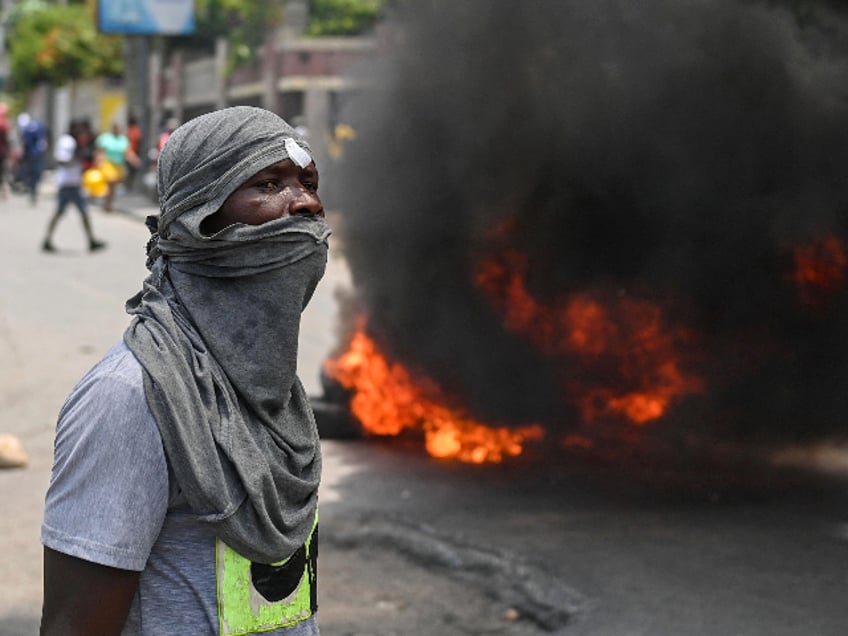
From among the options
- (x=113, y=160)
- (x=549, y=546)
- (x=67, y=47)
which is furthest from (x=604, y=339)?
(x=67, y=47)

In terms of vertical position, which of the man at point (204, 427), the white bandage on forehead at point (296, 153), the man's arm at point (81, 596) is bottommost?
the man's arm at point (81, 596)

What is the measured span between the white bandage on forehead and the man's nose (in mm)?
42

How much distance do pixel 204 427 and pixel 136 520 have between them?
0.48 ft

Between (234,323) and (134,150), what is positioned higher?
(234,323)

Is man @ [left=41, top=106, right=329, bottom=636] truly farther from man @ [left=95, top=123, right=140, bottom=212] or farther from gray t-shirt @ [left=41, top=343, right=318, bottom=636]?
man @ [left=95, top=123, right=140, bottom=212]

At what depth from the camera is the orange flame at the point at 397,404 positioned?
735cm

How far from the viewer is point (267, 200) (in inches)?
74.8

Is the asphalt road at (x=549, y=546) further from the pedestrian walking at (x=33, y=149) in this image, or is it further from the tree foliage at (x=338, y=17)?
the tree foliage at (x=338, y=17)

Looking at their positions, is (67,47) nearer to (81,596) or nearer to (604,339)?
(604,339)

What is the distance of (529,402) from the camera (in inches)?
288

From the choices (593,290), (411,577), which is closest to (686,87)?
(593,290)

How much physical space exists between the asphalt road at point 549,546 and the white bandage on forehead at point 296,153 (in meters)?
2.98

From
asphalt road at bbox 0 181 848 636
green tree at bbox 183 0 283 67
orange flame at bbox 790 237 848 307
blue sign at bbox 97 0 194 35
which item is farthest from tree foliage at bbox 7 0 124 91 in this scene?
orange flame at bbox 790 237 848 307

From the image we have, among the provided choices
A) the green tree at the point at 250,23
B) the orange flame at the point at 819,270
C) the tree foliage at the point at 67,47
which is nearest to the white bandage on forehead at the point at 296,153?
the orange flame at the point at 819,270
